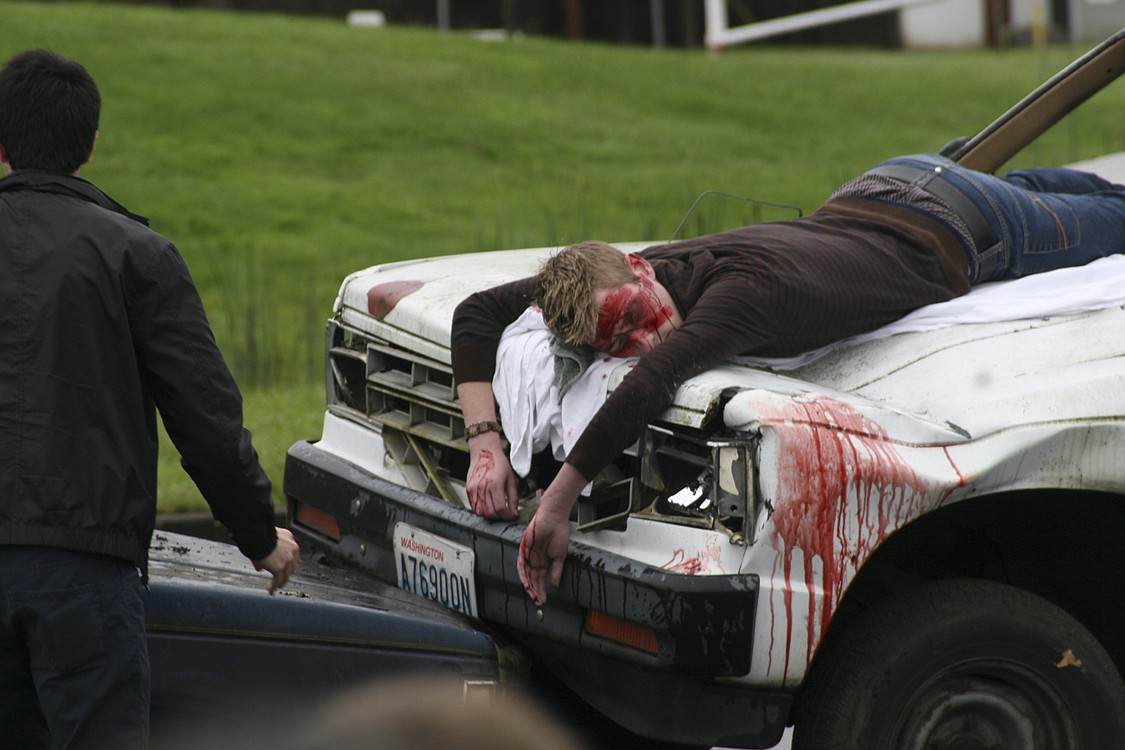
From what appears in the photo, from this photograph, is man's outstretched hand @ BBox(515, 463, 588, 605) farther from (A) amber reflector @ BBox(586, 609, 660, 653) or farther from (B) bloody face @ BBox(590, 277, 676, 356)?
(B) bloody face @ BBox(590, 277, 676, 356)

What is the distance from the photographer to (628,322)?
10.7 ft

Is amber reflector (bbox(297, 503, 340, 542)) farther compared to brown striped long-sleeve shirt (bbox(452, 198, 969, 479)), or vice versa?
amber reflector (bbox(297, 503, 340, 542))

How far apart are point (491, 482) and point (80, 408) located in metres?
1.03

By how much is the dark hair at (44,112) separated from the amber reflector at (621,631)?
1.41 meters

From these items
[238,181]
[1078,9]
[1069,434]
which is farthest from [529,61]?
[1069,434]

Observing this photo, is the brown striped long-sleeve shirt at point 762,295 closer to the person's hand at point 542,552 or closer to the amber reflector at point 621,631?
the person's hand at point 542,552

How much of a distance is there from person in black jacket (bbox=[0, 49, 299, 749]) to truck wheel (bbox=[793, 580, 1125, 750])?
1.34 meters

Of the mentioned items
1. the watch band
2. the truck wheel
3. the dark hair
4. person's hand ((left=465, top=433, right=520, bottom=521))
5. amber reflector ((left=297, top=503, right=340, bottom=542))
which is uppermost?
the dark hair

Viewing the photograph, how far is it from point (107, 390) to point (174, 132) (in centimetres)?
1236

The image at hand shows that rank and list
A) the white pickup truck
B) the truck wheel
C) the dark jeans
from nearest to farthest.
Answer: the dark jeans → the white pickup truck → the truck wheel

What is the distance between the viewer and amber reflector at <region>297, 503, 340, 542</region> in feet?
12.8

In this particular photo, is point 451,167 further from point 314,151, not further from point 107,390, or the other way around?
point 107,390

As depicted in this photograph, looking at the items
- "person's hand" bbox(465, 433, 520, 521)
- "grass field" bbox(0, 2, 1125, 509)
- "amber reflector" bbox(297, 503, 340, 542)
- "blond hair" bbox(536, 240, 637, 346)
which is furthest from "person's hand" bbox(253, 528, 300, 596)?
"grass field" bbox(0, 2, 1125, 509)

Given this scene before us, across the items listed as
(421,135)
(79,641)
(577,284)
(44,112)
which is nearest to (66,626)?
(79,641)
